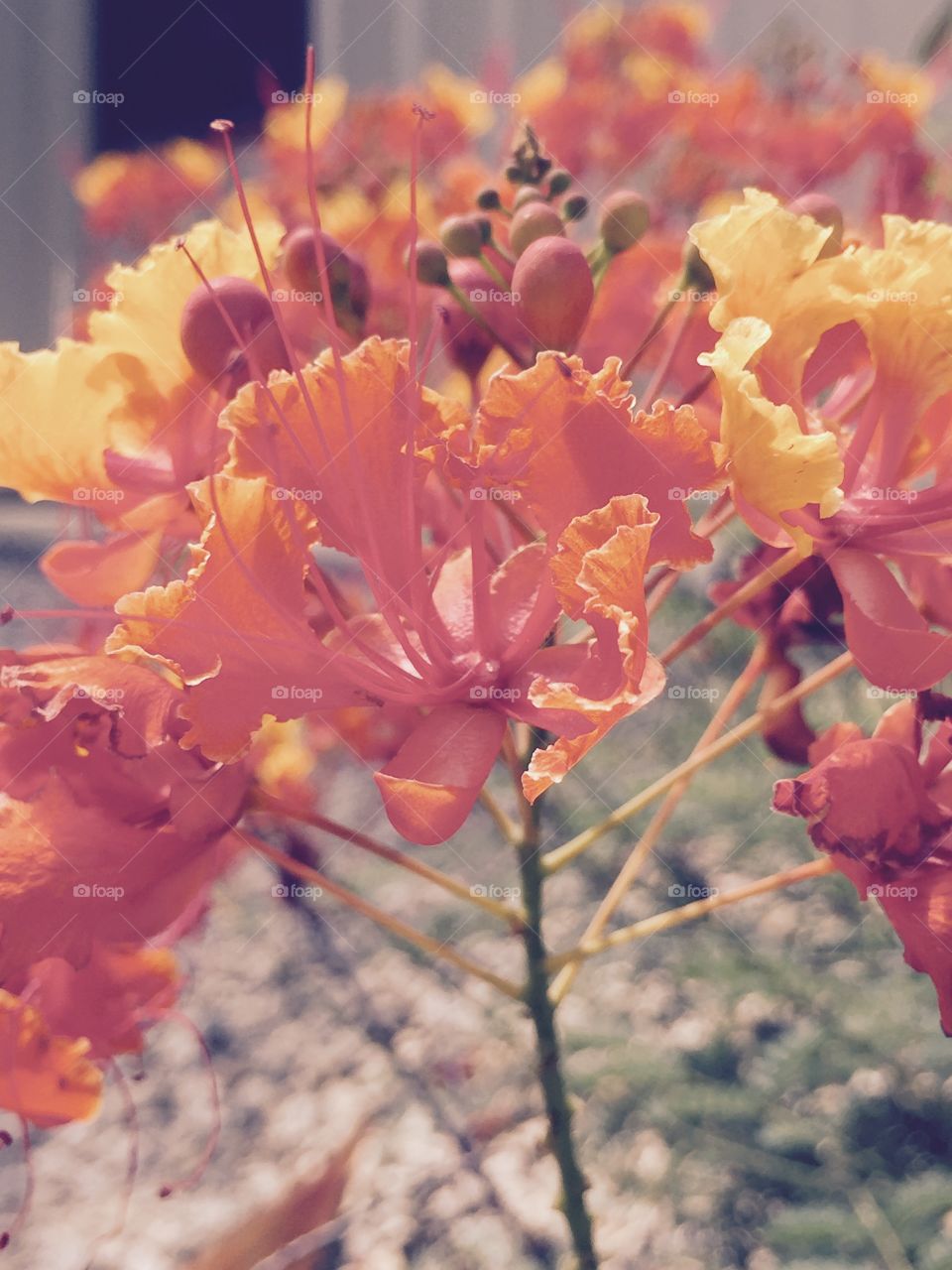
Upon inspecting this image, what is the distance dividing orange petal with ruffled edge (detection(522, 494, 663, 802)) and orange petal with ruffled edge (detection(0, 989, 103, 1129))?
0.57m

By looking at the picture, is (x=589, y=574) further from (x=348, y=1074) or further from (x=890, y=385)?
(x=348, y=1074)

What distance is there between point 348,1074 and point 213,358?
1.88m

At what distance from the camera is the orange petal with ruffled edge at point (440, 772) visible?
0.83 metres

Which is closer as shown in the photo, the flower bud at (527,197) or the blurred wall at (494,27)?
the flower bud at (527,197)

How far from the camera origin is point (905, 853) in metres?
0.90

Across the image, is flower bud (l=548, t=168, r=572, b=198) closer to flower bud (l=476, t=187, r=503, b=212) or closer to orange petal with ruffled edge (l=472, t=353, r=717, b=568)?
flower bud (l=476, t=187, r=503, b=212)

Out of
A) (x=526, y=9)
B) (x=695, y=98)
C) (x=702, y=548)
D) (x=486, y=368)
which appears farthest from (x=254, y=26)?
(x=702, y=548)

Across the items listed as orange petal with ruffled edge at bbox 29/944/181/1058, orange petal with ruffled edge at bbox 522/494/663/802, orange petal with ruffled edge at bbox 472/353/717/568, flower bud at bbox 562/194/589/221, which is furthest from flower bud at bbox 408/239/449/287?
orange petal with ruffled edge at bbox 29/944/181/1058

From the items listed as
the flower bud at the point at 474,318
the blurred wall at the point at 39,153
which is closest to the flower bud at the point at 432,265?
the flower bud at the point at 474,318

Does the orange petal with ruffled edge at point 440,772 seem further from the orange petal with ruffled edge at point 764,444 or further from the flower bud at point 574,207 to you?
the flower bud at point 574,207

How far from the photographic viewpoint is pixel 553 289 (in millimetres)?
954

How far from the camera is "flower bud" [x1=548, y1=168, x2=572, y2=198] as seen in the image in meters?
1.13

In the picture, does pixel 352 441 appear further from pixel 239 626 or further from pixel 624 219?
pixel 624 219

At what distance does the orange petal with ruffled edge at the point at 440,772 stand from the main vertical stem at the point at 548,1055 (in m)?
0.22
